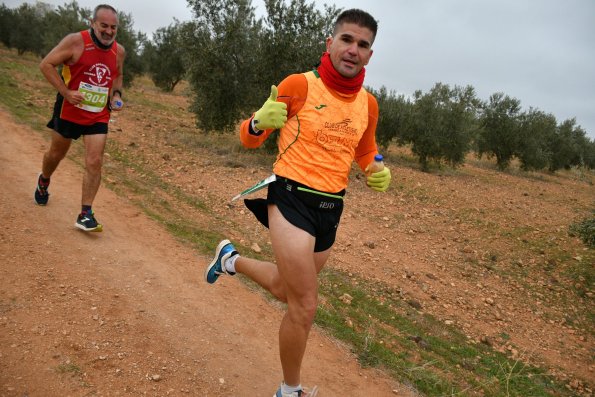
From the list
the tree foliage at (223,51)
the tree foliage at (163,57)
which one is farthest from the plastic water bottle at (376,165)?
the tree foliage at (163,57)

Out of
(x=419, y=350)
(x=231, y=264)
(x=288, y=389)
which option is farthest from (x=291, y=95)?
(x=419, y=350)

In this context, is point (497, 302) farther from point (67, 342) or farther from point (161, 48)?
point (161, 48)

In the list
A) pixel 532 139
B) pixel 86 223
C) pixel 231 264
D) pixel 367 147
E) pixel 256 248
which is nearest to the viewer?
pixel 367 147

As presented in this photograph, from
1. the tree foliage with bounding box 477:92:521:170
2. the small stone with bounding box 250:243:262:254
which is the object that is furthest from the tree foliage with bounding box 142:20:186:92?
the small stone with bounding box 250:243:262:254

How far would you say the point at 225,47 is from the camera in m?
12.1

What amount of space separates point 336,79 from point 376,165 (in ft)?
2.24

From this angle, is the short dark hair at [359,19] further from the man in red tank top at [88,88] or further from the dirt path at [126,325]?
the man in red tank top at [88,88]

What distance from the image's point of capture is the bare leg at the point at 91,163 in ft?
15.2

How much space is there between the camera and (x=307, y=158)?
2564mm

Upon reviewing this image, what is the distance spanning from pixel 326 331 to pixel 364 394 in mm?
871

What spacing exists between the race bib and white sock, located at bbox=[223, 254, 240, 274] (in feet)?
8.45

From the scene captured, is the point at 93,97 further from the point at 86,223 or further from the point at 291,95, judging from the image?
the point at 291,95

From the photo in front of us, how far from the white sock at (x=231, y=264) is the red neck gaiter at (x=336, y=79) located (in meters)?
1.57

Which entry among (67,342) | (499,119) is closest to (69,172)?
(67,342)
